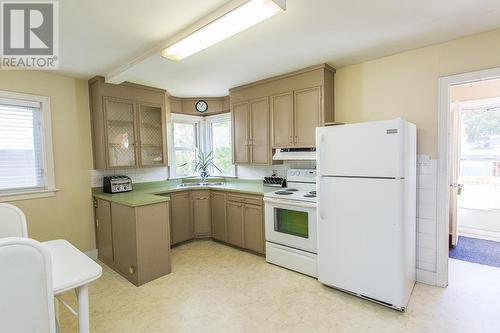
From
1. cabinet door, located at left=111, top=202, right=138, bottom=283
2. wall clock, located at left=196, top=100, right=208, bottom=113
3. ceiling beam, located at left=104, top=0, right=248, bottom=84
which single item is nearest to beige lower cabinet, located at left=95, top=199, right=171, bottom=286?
cabinet door, located at left=111, top=202, right=138, bottom=283

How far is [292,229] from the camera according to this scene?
295 cm

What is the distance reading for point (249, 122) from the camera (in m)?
3.73

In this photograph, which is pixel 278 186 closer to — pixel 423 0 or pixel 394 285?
pixel 394 285

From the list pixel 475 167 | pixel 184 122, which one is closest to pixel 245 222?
pixel 184 122

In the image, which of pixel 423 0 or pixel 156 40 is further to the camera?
pixel 156 40

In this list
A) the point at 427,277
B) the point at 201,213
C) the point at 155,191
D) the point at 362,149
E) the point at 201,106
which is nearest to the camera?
the point at 362,149

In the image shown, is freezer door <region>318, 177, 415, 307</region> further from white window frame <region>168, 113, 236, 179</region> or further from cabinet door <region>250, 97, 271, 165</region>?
white window frame <region>168, 113, 236, 179</region>

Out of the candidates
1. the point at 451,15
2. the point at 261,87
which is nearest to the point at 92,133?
the point at 261,87

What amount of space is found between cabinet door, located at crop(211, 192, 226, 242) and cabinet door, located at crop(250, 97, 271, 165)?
745 millimetres

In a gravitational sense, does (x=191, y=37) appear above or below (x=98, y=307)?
above

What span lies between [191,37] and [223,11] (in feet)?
1.43

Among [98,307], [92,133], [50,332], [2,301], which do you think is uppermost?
[92,133]

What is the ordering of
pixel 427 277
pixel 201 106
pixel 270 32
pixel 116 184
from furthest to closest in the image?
pixel 201 106 → pixel 116 184 → pixel 427 277 → pixel 270 32

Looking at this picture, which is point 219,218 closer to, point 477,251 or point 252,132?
point 252,132
